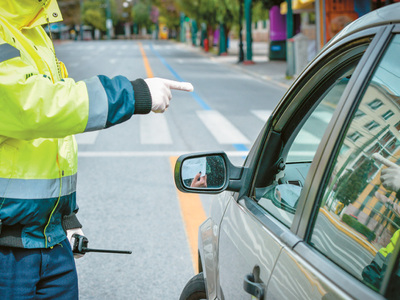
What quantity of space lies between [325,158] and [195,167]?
0.77 m

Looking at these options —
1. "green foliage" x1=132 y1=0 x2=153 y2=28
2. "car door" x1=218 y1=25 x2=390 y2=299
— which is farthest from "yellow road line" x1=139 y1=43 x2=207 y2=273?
"green foliage" x1=132 y1=0 x2=153 y2=28

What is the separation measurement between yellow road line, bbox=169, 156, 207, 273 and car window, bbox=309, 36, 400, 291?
3001 mm

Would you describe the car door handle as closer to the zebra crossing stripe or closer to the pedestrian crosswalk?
the pedestrian crosswalk

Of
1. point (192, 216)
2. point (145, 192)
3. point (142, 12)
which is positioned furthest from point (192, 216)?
point (142, 12)

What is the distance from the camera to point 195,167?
7.93 ft

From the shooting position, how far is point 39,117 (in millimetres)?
1899

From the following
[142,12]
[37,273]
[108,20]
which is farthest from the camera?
[142,12]

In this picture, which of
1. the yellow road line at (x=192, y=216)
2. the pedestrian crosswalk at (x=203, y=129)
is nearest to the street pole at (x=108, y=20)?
the pedestrian crosswalk at (x=203, y=129)

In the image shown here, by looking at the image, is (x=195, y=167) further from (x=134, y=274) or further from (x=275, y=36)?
(x=275, y=36)

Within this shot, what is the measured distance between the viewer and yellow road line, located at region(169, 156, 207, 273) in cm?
515

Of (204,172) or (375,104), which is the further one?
(204,172)

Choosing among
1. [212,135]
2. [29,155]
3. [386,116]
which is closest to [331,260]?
[386,116]

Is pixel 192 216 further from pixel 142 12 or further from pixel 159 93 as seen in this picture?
pixel 142 12

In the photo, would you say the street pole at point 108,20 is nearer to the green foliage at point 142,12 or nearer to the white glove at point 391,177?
the green foliage at point 142,12
